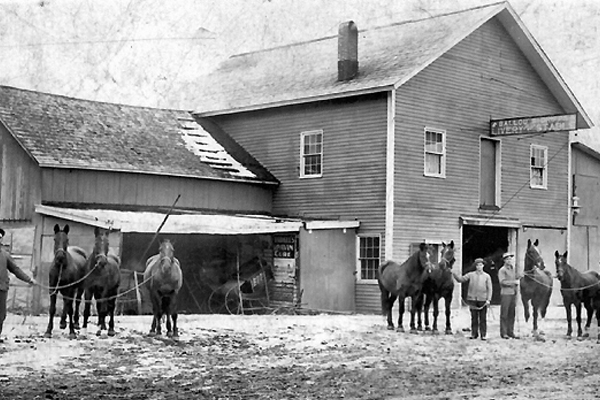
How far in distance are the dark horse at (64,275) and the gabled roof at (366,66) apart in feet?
36.8

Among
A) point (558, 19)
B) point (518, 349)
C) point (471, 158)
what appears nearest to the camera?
point (518, 349)

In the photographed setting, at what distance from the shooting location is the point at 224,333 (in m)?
18.3

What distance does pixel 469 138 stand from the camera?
92.2 ft

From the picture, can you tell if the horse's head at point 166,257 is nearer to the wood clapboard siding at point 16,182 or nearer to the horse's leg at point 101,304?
the horse's leg at point 101,304

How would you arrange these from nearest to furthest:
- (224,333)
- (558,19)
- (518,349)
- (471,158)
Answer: (518,349) → (224,333) → (471,158) → (558,19)

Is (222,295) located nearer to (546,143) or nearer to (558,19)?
(546,143)

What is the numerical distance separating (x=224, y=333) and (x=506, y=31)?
15764 mm

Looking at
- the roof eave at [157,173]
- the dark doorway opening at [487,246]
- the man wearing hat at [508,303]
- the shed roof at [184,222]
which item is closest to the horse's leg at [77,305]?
the shed roof at [184,222]

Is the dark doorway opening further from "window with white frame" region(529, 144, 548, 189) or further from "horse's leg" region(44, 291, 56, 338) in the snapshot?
"horse's leg" region(44, 291, 56, 338)

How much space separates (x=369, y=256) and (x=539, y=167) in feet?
25.4

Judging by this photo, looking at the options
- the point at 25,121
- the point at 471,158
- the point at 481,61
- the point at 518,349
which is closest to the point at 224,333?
the point at 518,349

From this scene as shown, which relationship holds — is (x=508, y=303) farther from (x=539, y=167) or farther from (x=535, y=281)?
(x=539, y=167)

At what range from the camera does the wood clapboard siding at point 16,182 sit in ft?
79.8

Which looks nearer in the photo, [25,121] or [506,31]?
[25,121]
